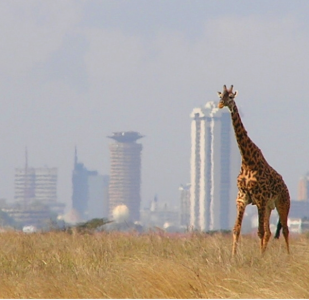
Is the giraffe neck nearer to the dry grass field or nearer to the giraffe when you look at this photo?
the giraffe

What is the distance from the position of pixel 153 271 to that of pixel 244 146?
402 centimetres

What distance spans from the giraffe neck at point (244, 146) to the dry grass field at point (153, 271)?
50.1 inches

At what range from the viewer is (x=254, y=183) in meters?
16.0

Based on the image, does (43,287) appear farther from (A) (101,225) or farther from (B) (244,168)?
(A) (101,225)

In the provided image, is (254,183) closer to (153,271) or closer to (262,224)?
(262,224)

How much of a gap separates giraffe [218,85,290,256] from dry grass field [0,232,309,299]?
→ 464 mm

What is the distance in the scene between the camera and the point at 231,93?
15891 mm

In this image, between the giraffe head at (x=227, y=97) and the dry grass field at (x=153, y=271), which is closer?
the dry grass field at (x=153, y=271)

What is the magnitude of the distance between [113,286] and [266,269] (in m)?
2.30

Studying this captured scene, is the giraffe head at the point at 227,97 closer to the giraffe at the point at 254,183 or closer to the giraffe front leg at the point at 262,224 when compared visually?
the giraffe at the point at 254,183

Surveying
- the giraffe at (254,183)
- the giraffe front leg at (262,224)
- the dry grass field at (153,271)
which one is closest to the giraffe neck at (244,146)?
the giraffe at (254,183)

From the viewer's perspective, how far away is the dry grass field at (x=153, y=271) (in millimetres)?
12203

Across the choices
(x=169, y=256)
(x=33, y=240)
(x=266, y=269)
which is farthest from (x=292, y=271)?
(x=33, y=240)

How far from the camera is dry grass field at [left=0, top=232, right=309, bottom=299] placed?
480 inches
